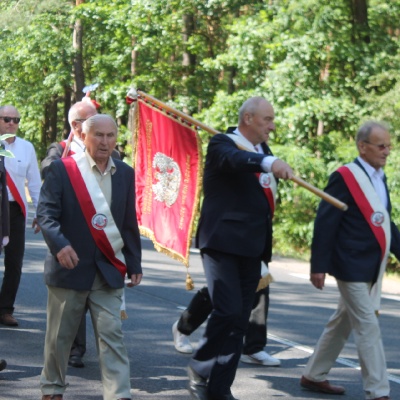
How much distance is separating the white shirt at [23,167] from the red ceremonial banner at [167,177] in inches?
47.1

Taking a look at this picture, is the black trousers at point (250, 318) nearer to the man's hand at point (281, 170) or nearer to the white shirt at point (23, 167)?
the white shirt at point (23, 167)

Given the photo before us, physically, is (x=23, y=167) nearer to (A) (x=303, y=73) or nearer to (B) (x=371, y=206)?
(B) (x=371, y=206)

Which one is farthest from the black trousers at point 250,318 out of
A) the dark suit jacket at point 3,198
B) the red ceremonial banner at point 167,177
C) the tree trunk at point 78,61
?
the tree trunk at point 78,61

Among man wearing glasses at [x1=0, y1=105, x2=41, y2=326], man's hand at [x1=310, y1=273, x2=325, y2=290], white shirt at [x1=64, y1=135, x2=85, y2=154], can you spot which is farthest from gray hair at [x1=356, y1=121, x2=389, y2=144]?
man wearing glasses at [x1=0, y1=105, x2=41, y2=326]

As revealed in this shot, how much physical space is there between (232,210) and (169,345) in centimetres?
254

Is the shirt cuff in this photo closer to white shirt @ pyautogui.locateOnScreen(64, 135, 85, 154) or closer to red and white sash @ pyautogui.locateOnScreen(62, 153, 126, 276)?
red and white sash @ pyautogui.locateOnScreen(62, 153, 126, 276)

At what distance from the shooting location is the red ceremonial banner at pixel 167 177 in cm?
798

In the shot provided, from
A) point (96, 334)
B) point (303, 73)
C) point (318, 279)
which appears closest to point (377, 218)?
point (318, 279)

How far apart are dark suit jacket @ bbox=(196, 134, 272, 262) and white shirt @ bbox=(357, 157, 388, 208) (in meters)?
0.75

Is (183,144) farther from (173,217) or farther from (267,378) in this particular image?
(267,378)

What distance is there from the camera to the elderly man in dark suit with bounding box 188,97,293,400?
254 inches

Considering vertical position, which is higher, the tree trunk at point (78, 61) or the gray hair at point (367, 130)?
the tree trunk at point (78, 61)

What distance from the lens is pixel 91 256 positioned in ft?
20.2

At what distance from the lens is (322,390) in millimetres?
7184
